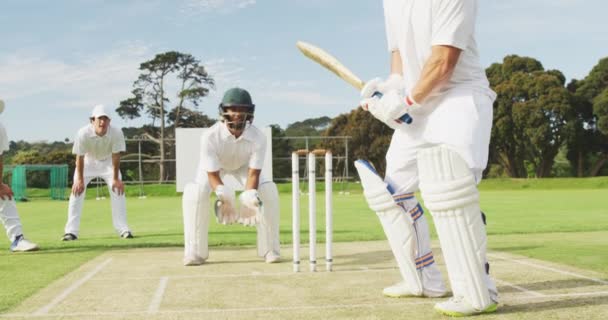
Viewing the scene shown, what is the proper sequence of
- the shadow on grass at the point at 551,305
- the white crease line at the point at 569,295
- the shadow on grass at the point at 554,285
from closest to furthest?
the shadow on grass at the point at 551,305, the white crease line at the point at 569,295, the shadow on grass at the point at 554,285

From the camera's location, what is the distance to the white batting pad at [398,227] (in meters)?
3.85

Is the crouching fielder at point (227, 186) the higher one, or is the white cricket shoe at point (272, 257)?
the crouching fielder at point (227, 186)

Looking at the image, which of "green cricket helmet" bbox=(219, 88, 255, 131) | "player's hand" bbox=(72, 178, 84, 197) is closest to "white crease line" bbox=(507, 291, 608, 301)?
"green cricket helmet" bbox=(219, 88, 255, 131)

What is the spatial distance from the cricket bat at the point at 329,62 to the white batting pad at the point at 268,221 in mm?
1863

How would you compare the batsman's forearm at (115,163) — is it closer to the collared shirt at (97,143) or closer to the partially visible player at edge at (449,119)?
the collared shirt at (97,143)

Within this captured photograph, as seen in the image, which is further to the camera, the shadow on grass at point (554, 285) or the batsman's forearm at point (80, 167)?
the batsman's forearm at point (80, 167)

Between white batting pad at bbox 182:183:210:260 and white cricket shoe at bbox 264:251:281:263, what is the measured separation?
536mm

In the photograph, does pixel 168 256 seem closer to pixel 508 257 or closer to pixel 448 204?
pixel 508 257

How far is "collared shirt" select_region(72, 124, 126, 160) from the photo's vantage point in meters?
8.80

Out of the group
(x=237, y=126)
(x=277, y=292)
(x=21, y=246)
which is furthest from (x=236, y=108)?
(x=21, y=246)

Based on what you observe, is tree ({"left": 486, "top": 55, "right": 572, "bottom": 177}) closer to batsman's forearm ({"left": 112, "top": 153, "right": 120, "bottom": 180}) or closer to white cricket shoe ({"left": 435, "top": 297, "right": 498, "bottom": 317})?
batsman's forearm ({"left": 112, "top": 153, "right": 120, "bottom": 180})

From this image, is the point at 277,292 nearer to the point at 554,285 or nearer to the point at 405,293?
the point at 405,293

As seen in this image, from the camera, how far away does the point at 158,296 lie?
410 centimetres

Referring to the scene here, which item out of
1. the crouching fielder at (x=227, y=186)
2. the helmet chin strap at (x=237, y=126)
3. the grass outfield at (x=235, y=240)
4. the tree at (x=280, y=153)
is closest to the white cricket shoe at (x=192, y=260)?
the crouching fielder at (x=227, y=186)
